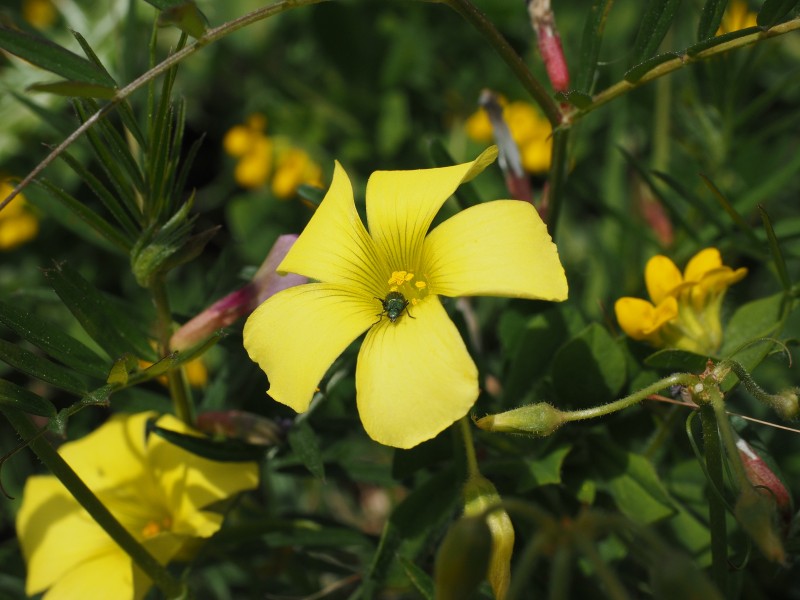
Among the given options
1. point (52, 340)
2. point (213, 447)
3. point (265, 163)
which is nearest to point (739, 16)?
point (265, 163)

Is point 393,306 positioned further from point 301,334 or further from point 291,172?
point 291,172

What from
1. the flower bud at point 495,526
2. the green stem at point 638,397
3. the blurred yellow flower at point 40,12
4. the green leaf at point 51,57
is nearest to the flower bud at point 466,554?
the flower bud at point 495,526

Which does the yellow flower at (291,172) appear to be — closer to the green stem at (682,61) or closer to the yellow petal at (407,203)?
the yellow petal at (407,203)

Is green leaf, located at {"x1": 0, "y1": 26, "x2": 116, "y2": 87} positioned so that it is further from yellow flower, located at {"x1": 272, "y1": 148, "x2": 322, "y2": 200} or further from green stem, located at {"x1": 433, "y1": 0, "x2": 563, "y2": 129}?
yellow flower, located at {"x1": 272, "y1": 148, "x2": 322, "y2": 200}

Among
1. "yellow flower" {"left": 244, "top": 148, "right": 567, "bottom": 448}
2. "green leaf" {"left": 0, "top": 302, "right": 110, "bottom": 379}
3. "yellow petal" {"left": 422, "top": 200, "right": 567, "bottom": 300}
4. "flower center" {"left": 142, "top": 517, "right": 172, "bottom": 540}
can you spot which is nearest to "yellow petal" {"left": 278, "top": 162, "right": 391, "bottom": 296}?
"yellow flower" {"left": 244, "top": 148, "right": 567, "bottom": 448}

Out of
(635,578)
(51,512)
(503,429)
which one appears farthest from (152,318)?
(635,578)

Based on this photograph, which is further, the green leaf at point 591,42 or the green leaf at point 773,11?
the green leaf at point 591,42

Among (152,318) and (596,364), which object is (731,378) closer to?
(596,364)
